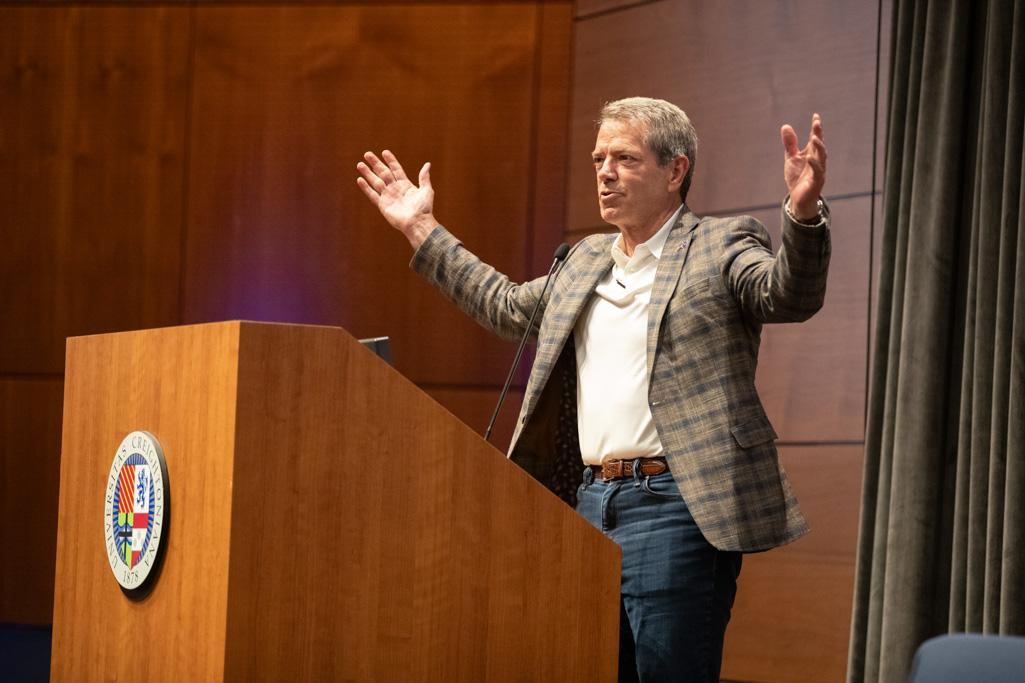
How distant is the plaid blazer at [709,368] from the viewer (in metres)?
2.21

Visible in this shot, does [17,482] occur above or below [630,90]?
below

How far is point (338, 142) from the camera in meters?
4.72

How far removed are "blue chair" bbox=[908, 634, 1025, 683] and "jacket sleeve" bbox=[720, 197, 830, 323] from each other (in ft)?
3.10

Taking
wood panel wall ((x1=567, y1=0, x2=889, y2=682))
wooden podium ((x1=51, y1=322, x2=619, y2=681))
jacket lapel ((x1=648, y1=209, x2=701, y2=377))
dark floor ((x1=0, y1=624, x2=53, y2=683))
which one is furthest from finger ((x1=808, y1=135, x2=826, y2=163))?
dark floor ((x1=0, y1=624, x2=53, y2=683))

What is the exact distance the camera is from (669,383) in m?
2.30

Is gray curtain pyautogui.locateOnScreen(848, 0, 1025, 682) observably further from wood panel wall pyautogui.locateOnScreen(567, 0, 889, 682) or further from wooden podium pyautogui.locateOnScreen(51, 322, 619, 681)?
wooden podium pyautogui.locateOnScreen(51, 322, 619, 681)

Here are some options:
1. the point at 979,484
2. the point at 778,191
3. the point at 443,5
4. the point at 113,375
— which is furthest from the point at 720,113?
the point at 113,375

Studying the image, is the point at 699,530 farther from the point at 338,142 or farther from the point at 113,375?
the point at 338,142

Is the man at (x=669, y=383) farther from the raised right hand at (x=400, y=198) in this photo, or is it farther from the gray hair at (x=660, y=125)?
the raised right hand at (x=400, y=198)

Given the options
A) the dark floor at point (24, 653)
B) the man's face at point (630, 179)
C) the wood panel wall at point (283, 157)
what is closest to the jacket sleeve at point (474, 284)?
the man's face at point (630, 179)

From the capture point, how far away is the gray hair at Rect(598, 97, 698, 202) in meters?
2.53

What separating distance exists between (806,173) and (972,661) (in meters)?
1.07

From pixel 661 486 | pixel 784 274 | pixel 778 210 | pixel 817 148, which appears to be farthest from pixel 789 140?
pixel 778 210

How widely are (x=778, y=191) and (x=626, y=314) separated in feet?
5.56
